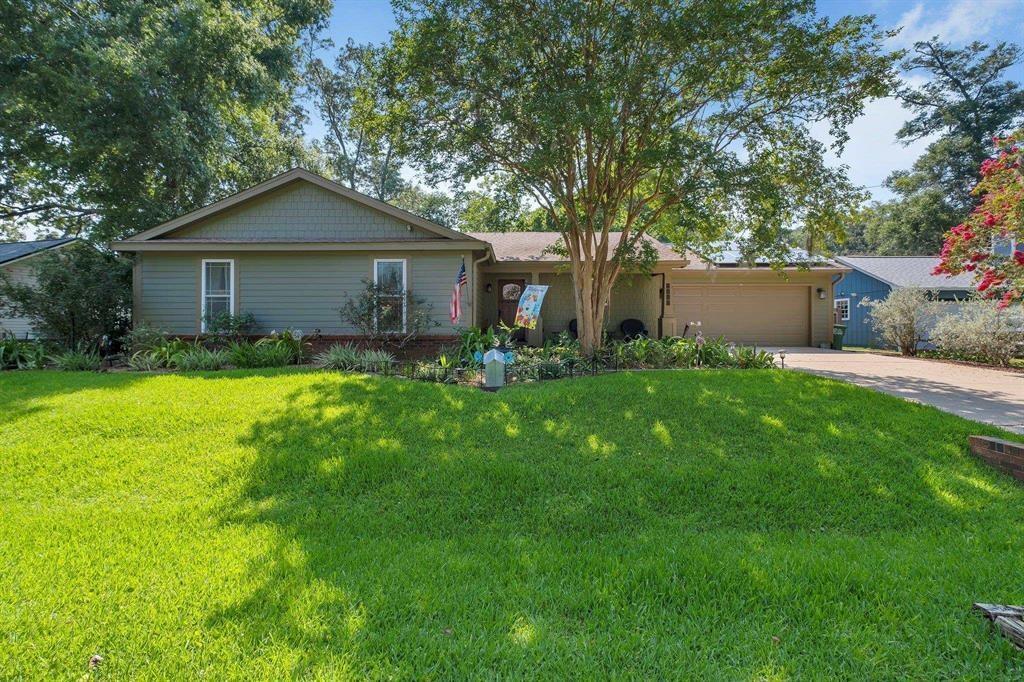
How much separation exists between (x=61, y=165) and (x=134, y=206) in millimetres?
2597

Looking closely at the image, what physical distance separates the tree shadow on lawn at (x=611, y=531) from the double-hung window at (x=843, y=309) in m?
15.7

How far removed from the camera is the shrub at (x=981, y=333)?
10594 mm

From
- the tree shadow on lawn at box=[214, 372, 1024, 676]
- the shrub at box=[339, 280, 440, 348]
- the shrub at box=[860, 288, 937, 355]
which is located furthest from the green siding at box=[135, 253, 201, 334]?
the shrub at box=[860, 288, 937, 355]

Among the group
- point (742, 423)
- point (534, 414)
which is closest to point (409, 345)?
point (534, 414)

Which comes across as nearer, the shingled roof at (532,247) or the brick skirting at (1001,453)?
the brick skirting at (1001,453)

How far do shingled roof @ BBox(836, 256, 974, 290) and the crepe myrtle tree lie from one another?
11315mm

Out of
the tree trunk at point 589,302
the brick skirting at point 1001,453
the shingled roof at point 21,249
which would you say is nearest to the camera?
the brick skirting at point 1001,453

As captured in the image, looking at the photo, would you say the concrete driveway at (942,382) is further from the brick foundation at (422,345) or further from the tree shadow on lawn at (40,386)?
the tree shadow on lawn at (40,386)

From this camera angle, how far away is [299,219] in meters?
11.0

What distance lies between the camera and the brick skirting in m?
4.12

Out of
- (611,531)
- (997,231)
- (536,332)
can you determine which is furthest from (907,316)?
(611,531)

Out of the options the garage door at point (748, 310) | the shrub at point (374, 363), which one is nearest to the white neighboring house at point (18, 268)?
the shrub at point (374, 363)

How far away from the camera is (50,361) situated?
9.12m

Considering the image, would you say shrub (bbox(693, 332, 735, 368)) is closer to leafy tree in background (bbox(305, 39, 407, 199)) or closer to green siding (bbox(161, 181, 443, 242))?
green siding (bbox(161, 181, 443, 242))
